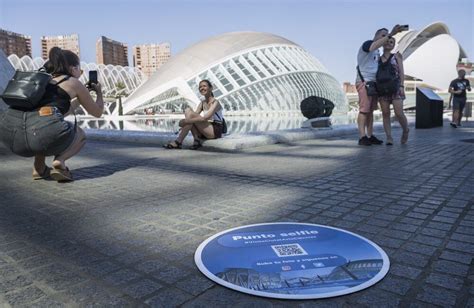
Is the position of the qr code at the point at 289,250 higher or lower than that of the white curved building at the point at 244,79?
lower

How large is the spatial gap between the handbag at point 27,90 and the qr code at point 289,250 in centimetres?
284

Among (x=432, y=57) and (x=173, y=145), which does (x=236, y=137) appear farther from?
(x=432, y=57)

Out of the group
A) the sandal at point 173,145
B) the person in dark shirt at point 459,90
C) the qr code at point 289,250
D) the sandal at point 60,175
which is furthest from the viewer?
the person in dark shirt at point 459,90

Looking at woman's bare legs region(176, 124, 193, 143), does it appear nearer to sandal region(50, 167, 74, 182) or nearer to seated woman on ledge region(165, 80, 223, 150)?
seated woman on ledge region(165, 80, 223, 150)

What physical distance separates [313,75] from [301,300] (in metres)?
40.5

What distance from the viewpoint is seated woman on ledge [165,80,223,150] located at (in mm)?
6893

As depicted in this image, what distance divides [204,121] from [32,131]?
3.57 metres

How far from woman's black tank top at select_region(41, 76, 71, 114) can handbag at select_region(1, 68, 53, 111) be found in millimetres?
112

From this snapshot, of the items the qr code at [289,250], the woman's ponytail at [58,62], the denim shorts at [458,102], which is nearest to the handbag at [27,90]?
the woman's ponytail at [58,62]

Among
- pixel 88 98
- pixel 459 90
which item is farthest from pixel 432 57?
pixel 88 98

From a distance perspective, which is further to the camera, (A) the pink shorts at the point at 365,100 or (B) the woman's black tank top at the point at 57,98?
(A) the pink shorts at the point at 365,100

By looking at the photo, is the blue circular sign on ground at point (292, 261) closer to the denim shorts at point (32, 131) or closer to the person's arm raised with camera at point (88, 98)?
the denim shorts at point (32, 131)

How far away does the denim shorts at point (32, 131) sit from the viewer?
12.5ft

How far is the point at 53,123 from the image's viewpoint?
3.87 metres
